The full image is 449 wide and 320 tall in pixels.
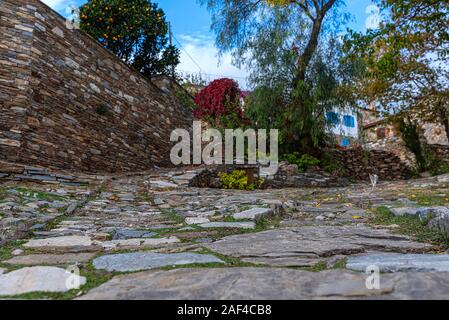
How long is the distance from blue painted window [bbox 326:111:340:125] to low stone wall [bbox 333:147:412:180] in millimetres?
1764

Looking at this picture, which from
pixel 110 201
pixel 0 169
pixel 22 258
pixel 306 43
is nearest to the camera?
pixel 22 258

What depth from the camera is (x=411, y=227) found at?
2.69 m

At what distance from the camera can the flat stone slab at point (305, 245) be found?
178 centimetres

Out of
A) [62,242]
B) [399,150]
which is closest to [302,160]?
[399,150]

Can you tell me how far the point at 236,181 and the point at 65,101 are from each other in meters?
3.84

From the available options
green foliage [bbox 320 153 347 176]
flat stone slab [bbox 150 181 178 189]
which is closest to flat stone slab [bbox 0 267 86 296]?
flat stone slab [bbox 150 181 178 189]

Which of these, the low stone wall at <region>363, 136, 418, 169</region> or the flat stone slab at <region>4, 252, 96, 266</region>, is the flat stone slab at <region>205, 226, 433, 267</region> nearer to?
the flat stone slab at <region>4, 252, 96, 266</region>

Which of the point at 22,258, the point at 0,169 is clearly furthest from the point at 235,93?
the point at 22,258

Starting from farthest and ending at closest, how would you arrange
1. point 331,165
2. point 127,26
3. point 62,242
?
point 127,26
point 331,165
point 62,242

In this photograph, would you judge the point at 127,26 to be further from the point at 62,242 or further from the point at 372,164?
the point at 62,242

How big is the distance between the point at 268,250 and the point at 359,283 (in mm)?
753

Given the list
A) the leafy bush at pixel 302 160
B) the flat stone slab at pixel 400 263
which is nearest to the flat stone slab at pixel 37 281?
the flat stone slab at pixel 400 263

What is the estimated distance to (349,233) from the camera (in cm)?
248
